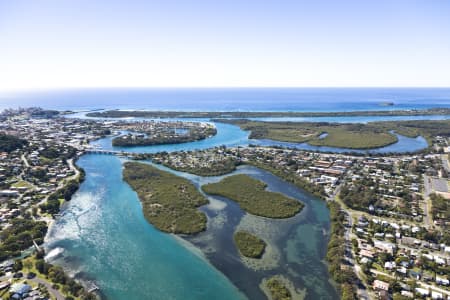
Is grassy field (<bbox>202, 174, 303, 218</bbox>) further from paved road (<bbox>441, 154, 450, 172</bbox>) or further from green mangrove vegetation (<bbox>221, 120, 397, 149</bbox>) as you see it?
green mangrove vegetation (<bbox>221, 120, 397, 149</bbox>)

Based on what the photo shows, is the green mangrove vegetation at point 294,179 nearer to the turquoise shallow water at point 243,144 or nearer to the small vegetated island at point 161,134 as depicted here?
the turquoise shallow water at point 243,144

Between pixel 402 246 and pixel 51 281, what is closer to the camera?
pixel 51 281

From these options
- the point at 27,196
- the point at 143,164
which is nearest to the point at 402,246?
the point at 143,164

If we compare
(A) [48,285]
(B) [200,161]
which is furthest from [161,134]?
(A) [48,285]

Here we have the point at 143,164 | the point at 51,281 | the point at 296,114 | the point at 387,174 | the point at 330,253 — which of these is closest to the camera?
the point at 51,281

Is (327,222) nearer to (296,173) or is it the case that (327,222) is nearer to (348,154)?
(296,173)

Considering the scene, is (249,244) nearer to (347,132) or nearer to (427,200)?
(427,200)

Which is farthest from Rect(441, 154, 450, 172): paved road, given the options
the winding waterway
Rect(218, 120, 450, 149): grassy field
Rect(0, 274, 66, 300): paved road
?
Rect(0, 274, 66, 300): paved road
